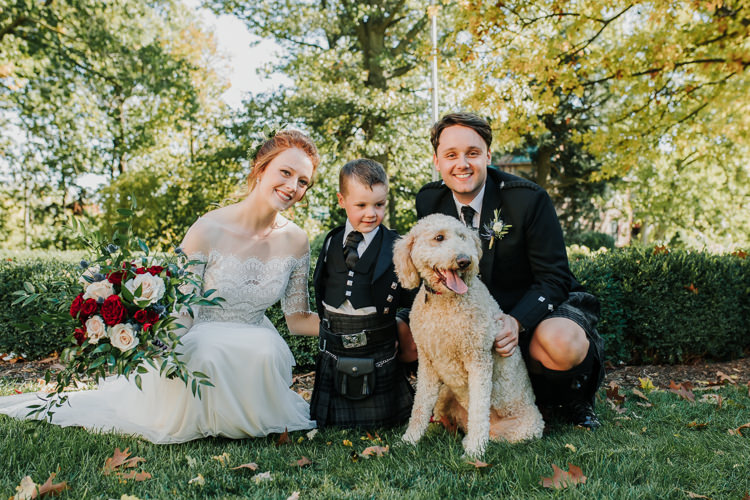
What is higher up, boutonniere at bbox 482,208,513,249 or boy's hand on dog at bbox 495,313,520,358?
boutonniere at bbox 482,208,513,249

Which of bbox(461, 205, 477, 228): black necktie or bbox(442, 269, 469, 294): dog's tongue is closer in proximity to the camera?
bbox(442, 269, 469, 294): dog's tongue

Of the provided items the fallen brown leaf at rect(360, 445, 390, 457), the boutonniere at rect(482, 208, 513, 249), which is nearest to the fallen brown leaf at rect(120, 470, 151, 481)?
the fallen brown leaf at rect(360, 445, 390, 457)

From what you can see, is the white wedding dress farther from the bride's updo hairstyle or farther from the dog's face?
the dog's face

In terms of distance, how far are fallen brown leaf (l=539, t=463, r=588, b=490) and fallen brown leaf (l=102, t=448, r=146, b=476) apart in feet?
7.05

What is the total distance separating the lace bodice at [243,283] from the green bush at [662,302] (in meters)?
3.47

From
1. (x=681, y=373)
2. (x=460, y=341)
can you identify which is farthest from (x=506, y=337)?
(x=681, y=373)

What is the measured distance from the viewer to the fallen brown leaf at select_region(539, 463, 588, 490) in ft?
7.69

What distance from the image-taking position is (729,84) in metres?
7.91

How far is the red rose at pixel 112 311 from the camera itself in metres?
2.59

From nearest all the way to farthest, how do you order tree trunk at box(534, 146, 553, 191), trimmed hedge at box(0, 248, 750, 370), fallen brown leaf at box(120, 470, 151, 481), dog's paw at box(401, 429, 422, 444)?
1. fallen brown leaf at box(120, 470, 151, 481)
2. dog's paw at box(401, 429, 422, 444)
3. trimmed hedge at box(0, 248, 750, 370)
4. tree trunk at box(534, 146, 553, 191)

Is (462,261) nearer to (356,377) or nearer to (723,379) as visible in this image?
(356,377)

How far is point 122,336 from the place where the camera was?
260 cm

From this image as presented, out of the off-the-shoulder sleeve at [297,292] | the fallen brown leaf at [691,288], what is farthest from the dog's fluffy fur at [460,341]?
the fallen brown leaf at [691,288]

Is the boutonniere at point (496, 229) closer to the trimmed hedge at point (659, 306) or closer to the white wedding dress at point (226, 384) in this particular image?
the white wedding dress at point (226, 384)
